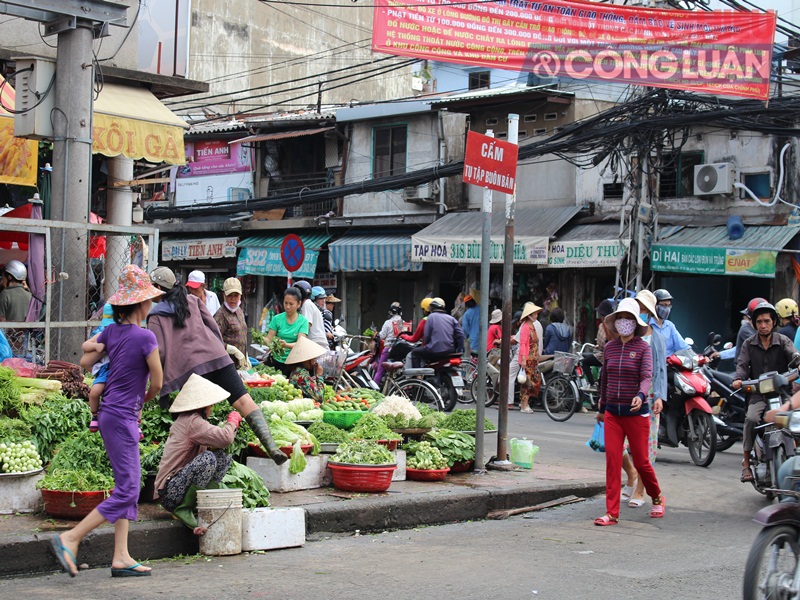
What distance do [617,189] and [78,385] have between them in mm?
17495

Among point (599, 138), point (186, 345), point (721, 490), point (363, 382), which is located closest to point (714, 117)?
point (599, 138)

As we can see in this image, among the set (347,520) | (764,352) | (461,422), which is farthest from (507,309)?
(347,520)

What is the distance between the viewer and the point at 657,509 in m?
8.51

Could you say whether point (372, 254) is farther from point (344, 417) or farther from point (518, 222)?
point (344, 417)

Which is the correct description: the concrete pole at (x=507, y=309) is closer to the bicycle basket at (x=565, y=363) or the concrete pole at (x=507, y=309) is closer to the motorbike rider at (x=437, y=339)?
the motorbike rider at (x=437, y=339)

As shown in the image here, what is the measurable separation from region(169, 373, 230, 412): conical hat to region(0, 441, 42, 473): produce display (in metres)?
1.02

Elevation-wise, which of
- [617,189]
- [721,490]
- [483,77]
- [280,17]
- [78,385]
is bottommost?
[721,490]

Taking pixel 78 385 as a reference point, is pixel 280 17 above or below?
above

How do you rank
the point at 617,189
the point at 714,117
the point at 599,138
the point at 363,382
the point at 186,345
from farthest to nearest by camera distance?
the point at 617,189, the point at 599,138, the point at 714,117, the point at 363,382, the point at 186,345

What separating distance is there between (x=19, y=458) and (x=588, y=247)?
55.4 feet

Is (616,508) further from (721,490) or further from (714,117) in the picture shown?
(714,117)

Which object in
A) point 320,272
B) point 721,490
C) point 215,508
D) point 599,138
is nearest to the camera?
point 215,508

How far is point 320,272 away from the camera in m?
30.2

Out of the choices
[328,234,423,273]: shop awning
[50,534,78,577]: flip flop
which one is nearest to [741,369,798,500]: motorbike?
[50,534,78,577]: flip flop
